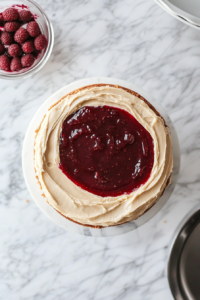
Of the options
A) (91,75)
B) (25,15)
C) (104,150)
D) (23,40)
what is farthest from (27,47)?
(104,150)

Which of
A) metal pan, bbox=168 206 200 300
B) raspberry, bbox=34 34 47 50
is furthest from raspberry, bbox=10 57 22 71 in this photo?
metal pan, bbox=168 206 200 300

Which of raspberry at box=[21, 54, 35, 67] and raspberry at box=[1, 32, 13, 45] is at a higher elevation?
raspberry at box=[1, 32, 13, 45]

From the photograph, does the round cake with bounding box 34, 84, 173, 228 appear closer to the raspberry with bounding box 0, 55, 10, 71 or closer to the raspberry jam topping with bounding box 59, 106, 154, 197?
the raspberry jam topping with bounding box 59, 106, 154, 197

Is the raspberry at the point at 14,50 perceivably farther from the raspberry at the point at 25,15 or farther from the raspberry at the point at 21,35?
the raspberry at the point at 25,15

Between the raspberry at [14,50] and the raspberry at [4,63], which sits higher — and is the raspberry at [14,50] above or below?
above

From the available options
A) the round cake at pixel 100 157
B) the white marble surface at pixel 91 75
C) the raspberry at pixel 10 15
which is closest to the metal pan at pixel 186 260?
the white marble surface at pixel 91 75
